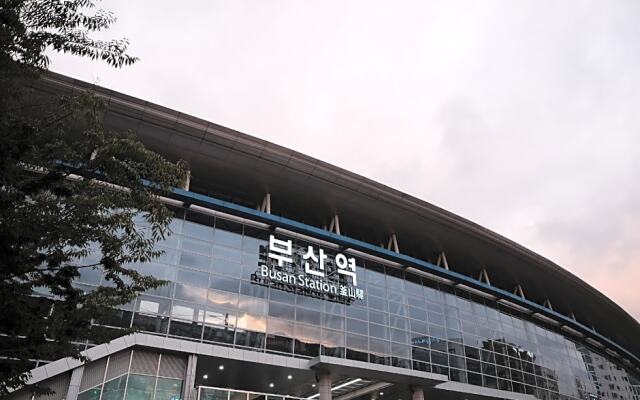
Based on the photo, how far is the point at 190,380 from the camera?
925 inches

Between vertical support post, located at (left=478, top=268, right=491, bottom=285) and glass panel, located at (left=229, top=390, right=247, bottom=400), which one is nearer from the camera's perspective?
glass panel, located at (left=229, top=390, right=247, bottom=400)

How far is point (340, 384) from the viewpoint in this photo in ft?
95.8

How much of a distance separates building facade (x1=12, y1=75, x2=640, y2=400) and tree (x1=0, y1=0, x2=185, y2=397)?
36.0 feet

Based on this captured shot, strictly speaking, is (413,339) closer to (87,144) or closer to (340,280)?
(340,280)

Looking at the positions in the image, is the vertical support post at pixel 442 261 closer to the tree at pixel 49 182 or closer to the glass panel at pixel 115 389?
the glass panel at pixel 115 389

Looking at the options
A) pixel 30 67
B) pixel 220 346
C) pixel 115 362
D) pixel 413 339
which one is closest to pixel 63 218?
pixel 30 67

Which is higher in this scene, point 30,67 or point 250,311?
point 250,311

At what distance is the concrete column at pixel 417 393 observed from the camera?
94.5 ft

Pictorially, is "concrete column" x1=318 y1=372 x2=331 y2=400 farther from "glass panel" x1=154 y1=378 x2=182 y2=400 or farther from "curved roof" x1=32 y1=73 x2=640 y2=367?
"curved roof" x1=32 y1=73 x2=640 y2=367

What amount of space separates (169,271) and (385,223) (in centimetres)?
1528

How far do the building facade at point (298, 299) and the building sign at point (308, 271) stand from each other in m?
0.08

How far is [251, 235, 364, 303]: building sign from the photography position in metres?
28.3

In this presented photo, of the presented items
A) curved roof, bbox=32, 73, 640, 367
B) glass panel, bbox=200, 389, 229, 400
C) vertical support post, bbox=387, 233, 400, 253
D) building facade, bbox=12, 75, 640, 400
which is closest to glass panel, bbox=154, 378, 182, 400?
building facade, bbox=12, 75, 640, 400

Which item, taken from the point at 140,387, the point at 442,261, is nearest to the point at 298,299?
the point at 140,387
